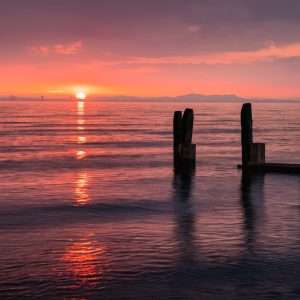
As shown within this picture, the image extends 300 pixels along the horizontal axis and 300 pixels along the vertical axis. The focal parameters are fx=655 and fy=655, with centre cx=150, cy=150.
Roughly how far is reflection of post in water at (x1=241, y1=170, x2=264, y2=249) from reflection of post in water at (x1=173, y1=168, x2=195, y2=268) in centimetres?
104

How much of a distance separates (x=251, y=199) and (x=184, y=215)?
337 centimetres

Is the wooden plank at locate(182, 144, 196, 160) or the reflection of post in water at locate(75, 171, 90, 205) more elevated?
the wooden plank at locate(182, 144, 196, 160)

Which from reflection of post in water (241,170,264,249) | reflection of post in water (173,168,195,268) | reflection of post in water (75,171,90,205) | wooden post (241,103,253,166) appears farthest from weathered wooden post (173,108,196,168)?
reflection of post in water (75,171,90,205)

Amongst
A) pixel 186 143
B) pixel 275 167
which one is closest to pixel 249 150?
pixel 275 167

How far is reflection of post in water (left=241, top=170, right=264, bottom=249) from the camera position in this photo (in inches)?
477

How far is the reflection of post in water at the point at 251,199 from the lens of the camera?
1211 cm

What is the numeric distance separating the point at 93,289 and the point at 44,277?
0.86 m

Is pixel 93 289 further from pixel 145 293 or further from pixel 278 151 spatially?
pixel 278 151

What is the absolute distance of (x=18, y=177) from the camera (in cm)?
2175

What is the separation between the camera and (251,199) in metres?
16.8

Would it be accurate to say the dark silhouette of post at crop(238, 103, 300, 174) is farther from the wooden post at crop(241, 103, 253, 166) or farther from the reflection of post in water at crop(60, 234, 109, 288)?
the reflection of post in water at crop(60, 234, 109, 288)

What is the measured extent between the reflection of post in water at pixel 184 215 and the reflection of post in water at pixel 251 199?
1041 mm

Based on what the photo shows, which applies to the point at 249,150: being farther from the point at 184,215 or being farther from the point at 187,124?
the point at 184,215

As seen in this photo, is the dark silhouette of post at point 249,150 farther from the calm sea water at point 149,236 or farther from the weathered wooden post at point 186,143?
the weathered wooden post at point 186,143
